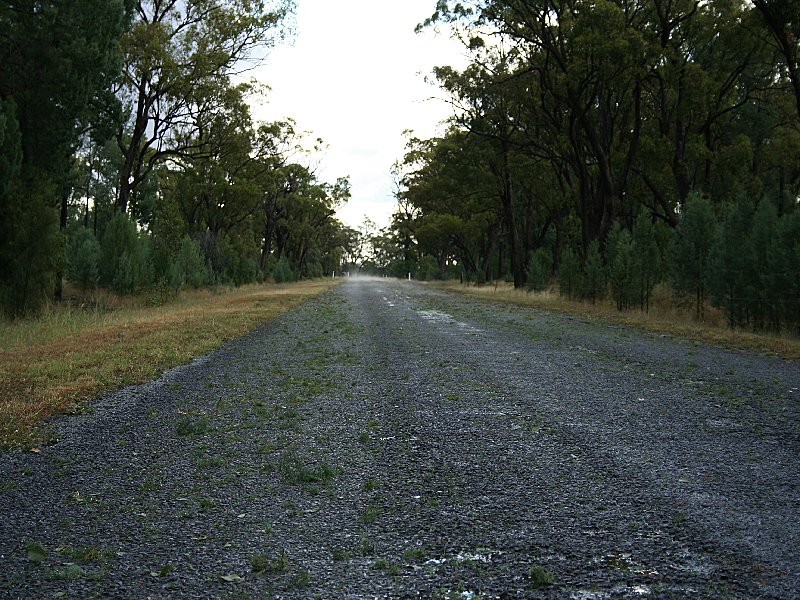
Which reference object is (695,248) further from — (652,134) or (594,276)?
(652,134)

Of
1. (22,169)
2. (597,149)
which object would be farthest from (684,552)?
(597,149)

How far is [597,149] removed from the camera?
22.6 m

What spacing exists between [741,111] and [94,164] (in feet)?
168

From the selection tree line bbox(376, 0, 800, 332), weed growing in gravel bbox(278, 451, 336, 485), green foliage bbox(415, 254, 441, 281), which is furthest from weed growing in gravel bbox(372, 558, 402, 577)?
green foliage bbox(415, 254, 441, 281)

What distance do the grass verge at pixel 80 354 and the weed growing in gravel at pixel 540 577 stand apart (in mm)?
3671

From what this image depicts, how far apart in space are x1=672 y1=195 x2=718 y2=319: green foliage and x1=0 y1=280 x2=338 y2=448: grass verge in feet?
35.4

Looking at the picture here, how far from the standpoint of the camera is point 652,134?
90.3 ft

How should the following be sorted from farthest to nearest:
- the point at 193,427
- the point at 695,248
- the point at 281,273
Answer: the point at 281,273, the point at 695,248, the point at 193,427

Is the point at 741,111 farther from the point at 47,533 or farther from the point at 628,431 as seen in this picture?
the point at 47,533

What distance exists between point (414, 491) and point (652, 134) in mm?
27925

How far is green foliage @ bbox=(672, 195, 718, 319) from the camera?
1534cm

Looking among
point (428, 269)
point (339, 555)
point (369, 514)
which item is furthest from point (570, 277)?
point (428, 269)

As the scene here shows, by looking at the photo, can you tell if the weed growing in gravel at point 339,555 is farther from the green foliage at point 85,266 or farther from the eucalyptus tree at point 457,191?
the eucalyptus tree at point 457,191

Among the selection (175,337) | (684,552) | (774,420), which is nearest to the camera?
(684,552)
